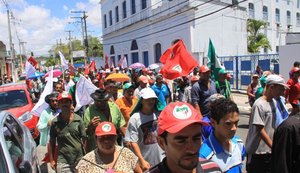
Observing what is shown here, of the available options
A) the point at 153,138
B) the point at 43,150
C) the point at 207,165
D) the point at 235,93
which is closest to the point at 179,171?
the point at 207,165

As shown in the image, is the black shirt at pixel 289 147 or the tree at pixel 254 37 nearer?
the black shirt at pixel 289 147

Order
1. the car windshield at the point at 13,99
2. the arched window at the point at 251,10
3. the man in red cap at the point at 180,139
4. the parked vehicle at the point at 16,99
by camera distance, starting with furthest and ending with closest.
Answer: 1. the arched window at the point at 251,10
2. the car windshield at the point at 13,99
3. the parked vehicle at the point at 16,99
4. the man in red cap at the point at 180,139

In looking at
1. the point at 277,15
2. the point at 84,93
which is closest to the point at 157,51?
the point at 277,15

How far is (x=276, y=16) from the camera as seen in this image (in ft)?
142

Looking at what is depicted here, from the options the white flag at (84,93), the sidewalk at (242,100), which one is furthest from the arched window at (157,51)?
the white flag at (84,93)

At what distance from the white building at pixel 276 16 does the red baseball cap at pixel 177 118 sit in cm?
3687

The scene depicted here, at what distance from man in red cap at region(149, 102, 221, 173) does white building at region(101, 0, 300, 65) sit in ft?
53.5

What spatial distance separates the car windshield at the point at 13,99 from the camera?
9.43m

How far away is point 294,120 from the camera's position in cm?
296

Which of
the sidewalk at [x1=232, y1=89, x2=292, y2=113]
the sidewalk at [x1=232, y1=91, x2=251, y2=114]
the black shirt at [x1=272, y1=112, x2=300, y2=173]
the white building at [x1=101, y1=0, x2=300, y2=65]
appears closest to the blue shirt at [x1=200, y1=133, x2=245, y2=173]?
the black shirt at [x1=272, y1=112, x2=300, y2=173]

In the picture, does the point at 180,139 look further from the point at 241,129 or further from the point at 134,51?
the point at 134,51

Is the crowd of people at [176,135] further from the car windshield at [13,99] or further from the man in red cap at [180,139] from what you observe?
the car windshield at [13,99]

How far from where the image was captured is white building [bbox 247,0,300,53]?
3825 cm

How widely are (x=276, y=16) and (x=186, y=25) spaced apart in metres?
21.9
